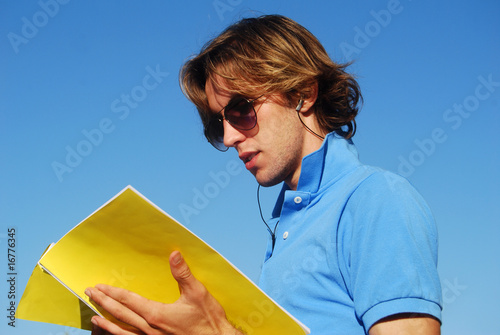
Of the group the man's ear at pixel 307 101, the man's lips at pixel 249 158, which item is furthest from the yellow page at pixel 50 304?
the man's ear at pixel 307 101

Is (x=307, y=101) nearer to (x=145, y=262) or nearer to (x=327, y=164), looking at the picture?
(x=327, y=164)

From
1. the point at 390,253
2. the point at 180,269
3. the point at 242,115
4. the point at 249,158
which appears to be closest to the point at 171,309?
the point at 180,269

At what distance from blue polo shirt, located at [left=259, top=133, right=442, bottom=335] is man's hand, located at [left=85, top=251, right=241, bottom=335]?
1.15ft

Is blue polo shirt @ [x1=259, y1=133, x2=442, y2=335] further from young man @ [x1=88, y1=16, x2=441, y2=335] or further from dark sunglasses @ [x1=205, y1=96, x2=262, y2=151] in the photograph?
dark sunglasses @ [x1=205, y1=96, x2=262, y2=151]

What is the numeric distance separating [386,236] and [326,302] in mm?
355

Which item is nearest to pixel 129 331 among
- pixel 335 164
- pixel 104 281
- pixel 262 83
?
pixel 104 281

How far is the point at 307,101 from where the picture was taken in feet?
9.40

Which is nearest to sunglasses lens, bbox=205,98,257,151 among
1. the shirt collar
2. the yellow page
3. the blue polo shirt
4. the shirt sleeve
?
the shirt collar

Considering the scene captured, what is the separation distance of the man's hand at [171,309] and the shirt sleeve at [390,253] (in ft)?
1.63

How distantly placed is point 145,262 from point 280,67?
1.58 meters

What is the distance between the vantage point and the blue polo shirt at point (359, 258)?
5.12 feet

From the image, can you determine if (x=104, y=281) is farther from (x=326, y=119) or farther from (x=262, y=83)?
(x=326, y=119)

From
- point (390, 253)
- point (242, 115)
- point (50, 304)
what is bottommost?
point (390, 253)

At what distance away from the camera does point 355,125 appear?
3.18 metres
